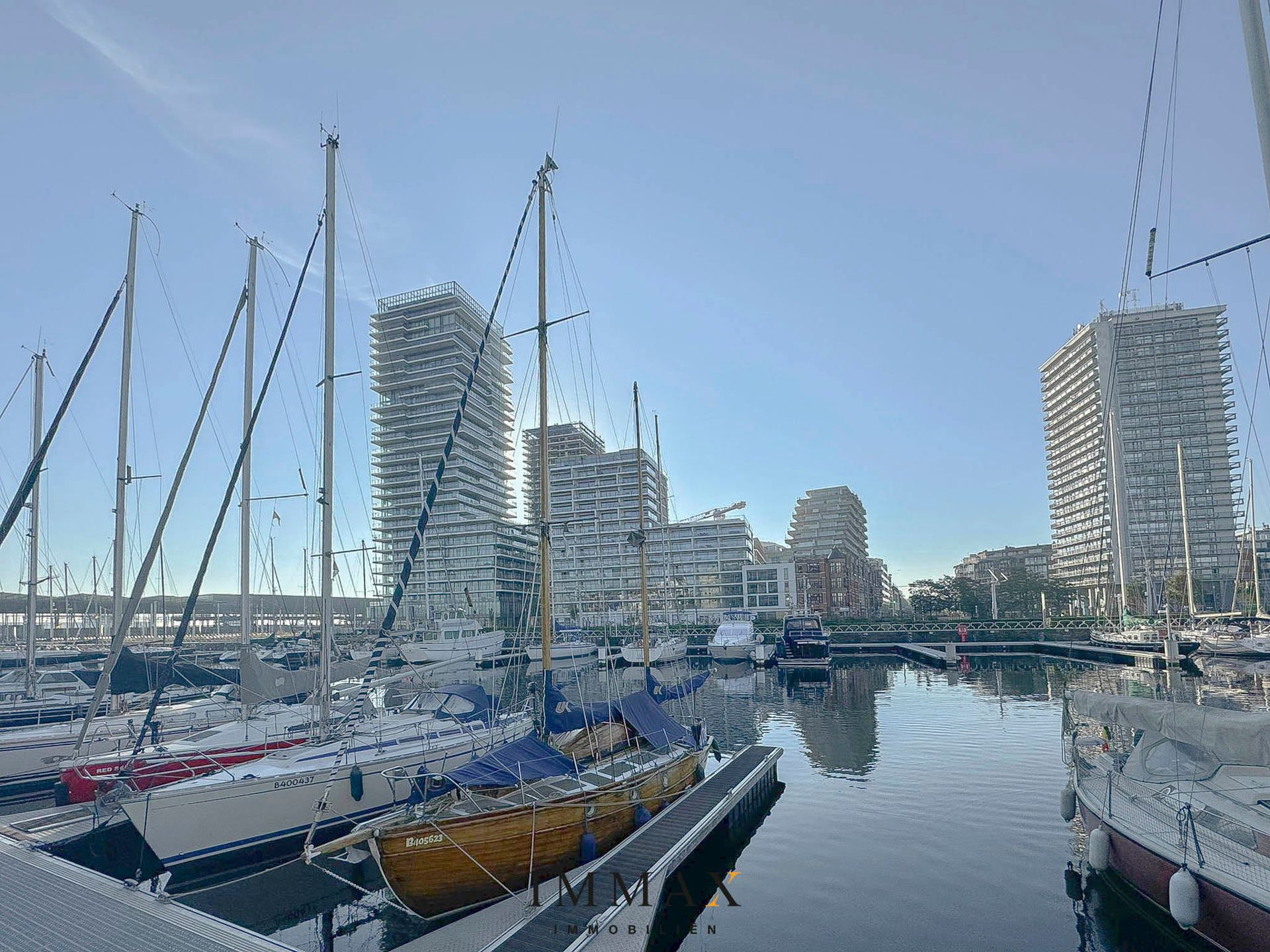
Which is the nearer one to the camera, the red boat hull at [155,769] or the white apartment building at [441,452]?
the red boat hull at [155,769]

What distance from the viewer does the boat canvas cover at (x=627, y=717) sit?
19.2 metres

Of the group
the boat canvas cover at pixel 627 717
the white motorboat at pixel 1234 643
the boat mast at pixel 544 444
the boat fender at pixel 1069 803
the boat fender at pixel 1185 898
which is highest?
the boat mast at pixel 544 444

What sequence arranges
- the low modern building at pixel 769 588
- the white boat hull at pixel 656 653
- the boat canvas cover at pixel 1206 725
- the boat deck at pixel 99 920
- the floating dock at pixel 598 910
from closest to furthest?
the boat deck at pixel 99 920
the floating dock at pixel 598 910
the boat canvas cover at pixel 1206 725
the white boat hull at pixel 656 653
the low modern building at pixel 769 588

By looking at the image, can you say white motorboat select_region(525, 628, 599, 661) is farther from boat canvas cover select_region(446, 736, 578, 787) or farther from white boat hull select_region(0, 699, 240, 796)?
boat canvas cover select_region(446, 736, 578, 787)

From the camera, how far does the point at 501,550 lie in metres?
152

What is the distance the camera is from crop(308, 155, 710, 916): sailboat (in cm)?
1206

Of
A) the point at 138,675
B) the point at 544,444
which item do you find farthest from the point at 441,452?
the point at 544,444

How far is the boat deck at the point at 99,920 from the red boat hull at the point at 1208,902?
12549mm

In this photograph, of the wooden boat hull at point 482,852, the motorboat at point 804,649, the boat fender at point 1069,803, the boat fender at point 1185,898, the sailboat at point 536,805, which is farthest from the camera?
the motorboat at point 804,649

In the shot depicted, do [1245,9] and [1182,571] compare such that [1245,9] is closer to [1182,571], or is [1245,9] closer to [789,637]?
[789,637]

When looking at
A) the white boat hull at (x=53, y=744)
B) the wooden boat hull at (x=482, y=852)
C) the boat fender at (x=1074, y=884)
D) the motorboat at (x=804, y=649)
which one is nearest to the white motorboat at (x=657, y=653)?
the motorboat at (x=804, y=649)

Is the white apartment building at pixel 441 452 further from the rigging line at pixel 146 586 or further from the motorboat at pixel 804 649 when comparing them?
the rigging line at pixel 146 586

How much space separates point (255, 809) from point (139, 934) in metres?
5.69

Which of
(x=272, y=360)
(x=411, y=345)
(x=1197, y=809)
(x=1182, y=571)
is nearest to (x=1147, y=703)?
(x=1197, y=809)
